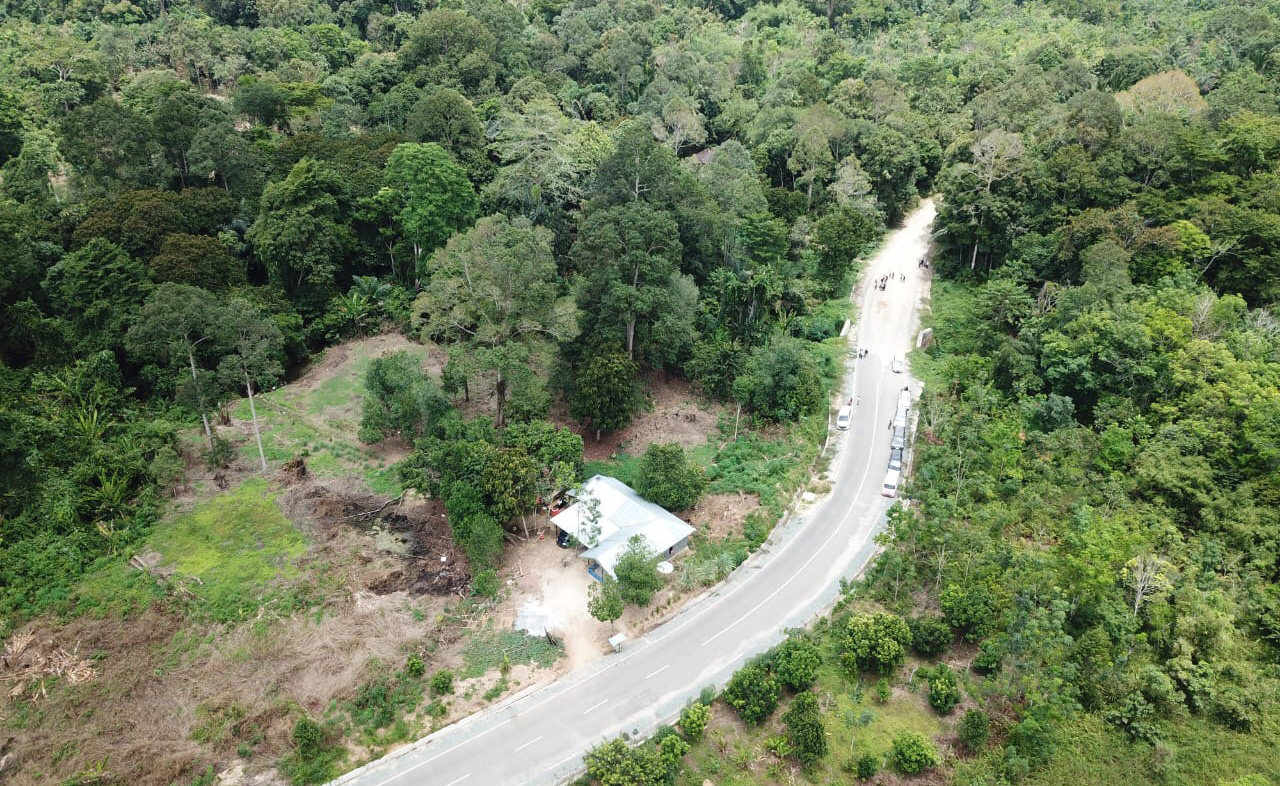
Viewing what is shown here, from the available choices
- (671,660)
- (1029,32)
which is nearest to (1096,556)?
(671,660)

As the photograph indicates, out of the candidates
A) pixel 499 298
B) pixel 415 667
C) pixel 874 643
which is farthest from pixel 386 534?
pixel 874 643

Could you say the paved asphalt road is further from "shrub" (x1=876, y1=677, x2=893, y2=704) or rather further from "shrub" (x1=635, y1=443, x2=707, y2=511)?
"shrub" (x1=635, y1=443, x2=707, y2=511)

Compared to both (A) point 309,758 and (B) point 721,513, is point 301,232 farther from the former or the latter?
(A) point 309,758

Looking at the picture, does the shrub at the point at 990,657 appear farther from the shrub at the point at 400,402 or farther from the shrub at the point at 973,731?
the shrub at the point at 400,402

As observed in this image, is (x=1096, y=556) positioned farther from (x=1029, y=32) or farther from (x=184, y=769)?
(x=1029, y=32)

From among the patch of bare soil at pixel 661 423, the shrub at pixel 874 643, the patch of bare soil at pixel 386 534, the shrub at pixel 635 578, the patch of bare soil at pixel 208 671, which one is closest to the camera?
the patch of bare soil at pixel 208 671

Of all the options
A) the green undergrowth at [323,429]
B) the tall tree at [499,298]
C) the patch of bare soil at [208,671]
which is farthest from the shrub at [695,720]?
the tall tree at [499,298]

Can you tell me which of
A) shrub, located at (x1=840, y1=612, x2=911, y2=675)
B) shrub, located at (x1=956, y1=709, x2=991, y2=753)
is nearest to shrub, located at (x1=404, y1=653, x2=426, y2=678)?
shrub, located at (x1=840, y1=612, x2=911, y2=675)
